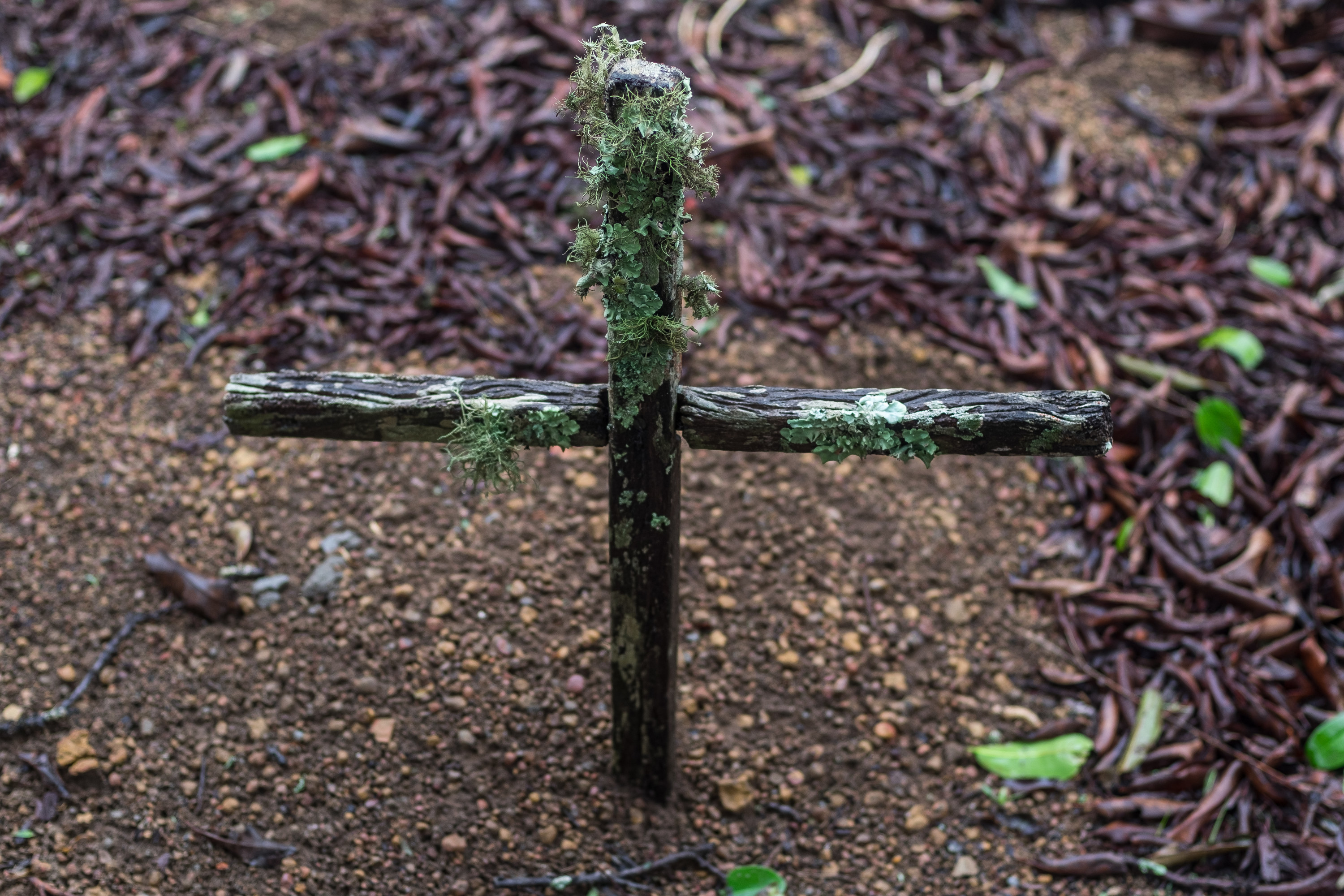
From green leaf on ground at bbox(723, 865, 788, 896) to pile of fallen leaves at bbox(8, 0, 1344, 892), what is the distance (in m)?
0.82

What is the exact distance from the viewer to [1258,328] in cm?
344

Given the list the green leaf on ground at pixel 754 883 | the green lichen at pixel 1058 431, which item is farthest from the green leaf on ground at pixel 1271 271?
the green leaf on ground at pixel 754 883

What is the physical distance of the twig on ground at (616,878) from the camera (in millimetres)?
2316

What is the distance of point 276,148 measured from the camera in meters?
3.66

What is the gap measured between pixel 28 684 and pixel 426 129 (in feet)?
7.40

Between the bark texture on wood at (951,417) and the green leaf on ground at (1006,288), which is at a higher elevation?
the green leaf on ground at (1006,288)

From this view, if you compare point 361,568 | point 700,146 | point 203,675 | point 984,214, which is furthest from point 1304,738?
point 203,675

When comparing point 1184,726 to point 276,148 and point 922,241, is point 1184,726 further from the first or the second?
point 276,148

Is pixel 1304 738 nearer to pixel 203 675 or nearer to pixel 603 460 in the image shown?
pixel 603 460

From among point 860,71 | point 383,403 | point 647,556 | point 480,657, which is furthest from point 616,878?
point 860,71

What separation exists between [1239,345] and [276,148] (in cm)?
341

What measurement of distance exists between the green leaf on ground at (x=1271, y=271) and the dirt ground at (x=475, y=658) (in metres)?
1.30

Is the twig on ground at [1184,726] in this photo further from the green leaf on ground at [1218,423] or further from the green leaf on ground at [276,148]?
the green leaf on ground at [276,148]

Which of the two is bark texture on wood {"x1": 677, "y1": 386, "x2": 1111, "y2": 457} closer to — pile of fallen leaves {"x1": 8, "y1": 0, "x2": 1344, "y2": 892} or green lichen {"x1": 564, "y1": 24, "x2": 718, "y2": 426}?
green lichen {"x1": 564, "y1": 24, "x2": 718, "y2": 426}
